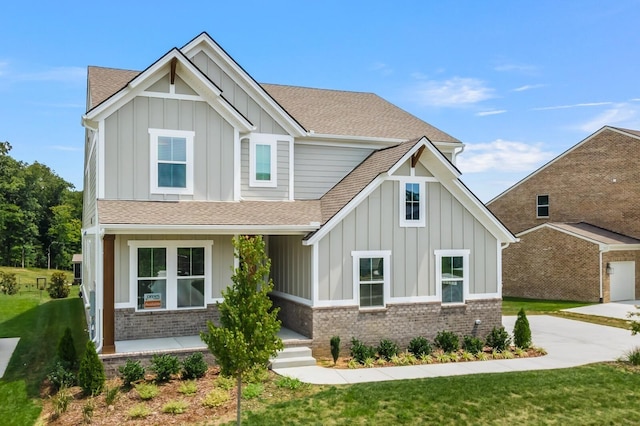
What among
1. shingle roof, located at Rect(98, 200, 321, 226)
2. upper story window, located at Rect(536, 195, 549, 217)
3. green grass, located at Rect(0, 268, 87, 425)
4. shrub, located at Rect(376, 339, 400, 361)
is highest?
upper story window, located at Rect(536, 195, 549, 217)

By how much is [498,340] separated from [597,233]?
57.2 feet

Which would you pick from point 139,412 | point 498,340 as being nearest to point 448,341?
point 498,340

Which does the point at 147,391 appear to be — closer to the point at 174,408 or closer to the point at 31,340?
the point at 174,408

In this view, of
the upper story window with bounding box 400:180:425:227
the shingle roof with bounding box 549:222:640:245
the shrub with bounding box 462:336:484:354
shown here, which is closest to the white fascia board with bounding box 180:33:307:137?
the upper story window with bounding box 400:180:425:227

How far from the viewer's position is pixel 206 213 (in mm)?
14750

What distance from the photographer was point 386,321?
1552 cm

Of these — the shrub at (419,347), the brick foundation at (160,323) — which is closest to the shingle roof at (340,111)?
the brick foundation at (160,323)

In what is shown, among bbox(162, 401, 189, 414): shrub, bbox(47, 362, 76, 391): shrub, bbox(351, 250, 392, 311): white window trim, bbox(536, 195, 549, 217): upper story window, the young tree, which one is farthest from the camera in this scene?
bbox(536, 195, 549, 217): upper story window

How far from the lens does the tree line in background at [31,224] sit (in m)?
59.7

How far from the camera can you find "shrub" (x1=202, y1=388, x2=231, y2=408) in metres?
10.8

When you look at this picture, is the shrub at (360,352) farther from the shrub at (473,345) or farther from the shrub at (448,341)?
the shrub at (473,345)

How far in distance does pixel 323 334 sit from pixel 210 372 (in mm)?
3235

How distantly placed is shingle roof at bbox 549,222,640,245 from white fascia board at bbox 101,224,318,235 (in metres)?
19.9

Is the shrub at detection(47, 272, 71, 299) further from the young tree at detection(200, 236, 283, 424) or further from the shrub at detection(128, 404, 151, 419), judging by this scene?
the young tree at detection(200, 236, 283, 424)
